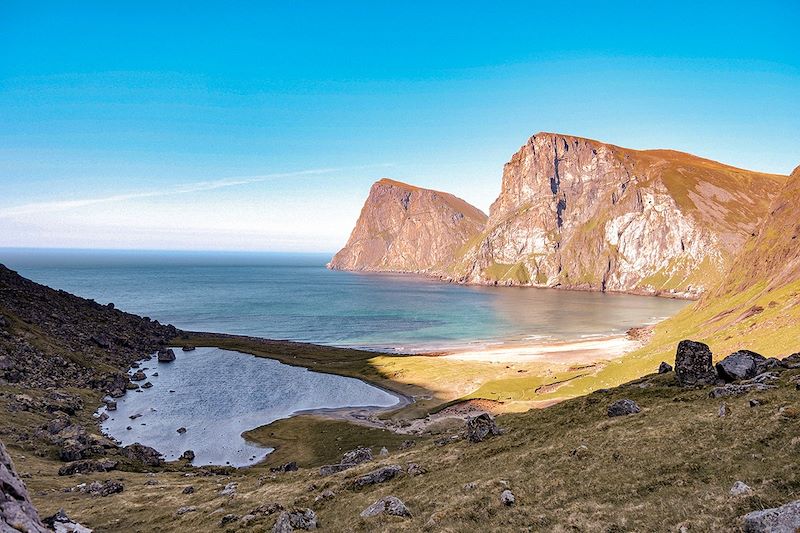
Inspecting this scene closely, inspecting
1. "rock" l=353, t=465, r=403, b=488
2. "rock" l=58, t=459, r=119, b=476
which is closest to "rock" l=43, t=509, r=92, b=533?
"rock" l=58, t=459, r=119, b=476

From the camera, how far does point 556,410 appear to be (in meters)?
44.8

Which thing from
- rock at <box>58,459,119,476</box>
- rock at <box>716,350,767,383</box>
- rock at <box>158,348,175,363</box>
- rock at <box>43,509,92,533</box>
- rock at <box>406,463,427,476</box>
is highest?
rock at <box>716,350,767,383</box>

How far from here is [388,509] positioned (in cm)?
2561

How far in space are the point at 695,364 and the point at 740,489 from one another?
2436 centimetres

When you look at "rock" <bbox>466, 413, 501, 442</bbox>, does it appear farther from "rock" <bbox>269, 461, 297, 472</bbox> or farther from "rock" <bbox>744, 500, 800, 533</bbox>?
"rock" <bbox>744, 500, 800, 533</bbox>

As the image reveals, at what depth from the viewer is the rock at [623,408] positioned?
35.1 meters

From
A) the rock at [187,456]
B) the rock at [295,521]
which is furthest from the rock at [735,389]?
the rock at [187,456]

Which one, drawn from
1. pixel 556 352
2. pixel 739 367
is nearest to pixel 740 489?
pixel 739 367

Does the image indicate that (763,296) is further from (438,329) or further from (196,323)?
(196,323)

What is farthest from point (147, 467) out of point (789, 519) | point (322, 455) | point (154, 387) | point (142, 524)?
point (789, 519)

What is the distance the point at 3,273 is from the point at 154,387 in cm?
8466

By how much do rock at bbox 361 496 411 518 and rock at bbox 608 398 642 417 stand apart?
1973 cm

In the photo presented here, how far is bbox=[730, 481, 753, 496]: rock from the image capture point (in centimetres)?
1776

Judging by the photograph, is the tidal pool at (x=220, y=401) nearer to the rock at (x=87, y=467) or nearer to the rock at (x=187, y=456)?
the rock at (x=187, y=456)
